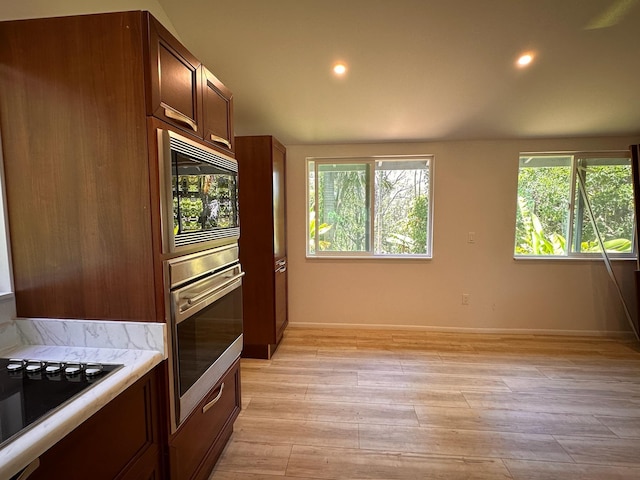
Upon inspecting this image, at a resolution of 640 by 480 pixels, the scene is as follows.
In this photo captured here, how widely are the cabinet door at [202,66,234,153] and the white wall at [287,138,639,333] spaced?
1787 millimetres

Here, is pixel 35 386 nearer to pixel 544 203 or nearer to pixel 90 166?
pixel 90 166

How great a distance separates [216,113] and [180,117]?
40 centimetres

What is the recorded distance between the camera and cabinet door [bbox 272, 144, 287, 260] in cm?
278

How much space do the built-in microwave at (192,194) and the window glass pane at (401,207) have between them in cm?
221

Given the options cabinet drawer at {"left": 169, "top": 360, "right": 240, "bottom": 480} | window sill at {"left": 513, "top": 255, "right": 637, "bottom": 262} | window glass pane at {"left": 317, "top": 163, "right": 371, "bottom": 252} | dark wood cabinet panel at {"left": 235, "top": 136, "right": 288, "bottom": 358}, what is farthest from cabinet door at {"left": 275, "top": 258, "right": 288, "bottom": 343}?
window sill at {"left": 513, "top": 255, "right": 637, "bottom": 262}

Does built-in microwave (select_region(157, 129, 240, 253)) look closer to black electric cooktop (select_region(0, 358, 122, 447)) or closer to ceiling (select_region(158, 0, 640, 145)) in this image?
black electric cooktop (select_region(0, 358, 122, 447))

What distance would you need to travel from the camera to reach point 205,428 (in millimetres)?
1421

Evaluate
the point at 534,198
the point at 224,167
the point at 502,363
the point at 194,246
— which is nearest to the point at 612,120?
the point at 534,198

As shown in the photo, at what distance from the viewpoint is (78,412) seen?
75cm

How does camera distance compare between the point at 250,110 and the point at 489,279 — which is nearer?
the point at 250,110

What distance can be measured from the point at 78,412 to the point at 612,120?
14.1ft

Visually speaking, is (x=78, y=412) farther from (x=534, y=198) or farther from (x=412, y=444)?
(x=534, y=198)

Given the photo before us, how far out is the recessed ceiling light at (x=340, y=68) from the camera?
2.29 metres

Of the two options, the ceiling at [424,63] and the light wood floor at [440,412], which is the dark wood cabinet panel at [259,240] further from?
the ceiling at [424,63]
